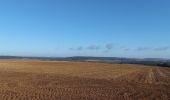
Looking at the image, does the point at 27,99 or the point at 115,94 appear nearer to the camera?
the point at 27,99

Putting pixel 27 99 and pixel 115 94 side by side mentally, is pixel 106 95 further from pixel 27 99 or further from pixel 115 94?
pixel 27 99

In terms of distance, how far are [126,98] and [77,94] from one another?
2770mm

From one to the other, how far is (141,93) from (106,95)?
7.47ft

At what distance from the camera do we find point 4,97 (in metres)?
14.5

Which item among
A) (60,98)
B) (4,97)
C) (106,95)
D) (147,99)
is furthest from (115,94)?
(4,97)

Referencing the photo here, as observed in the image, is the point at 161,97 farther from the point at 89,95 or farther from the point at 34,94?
the point at 34,94

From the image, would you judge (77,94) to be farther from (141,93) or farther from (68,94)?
(141,93)

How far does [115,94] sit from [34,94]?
175 inches

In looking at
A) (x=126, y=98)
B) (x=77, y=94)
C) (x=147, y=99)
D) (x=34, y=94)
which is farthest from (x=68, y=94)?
(x=147, y=99)

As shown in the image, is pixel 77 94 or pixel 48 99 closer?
pixel 48 99

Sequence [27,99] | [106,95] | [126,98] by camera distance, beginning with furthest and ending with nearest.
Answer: [106,95] → [126,98] → [27,99]

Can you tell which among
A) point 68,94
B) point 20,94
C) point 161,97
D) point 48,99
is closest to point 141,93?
point 161,97

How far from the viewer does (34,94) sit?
15805 mm

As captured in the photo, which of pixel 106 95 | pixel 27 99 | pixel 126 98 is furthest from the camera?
pixel 106 95
